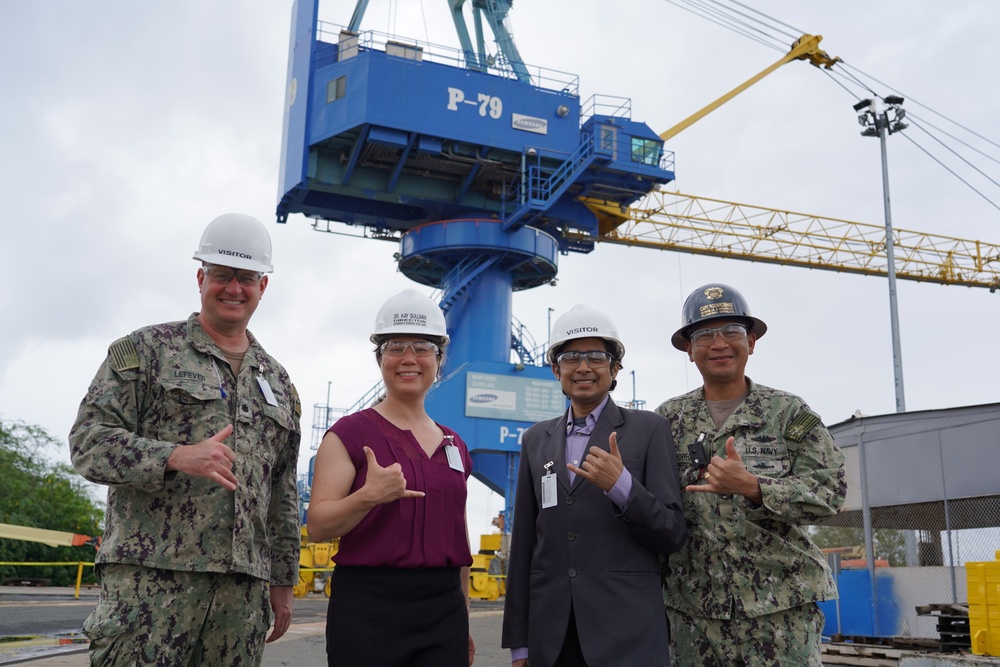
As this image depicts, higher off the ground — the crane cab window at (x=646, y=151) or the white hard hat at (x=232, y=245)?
the crane cab window at (x=646, y=151)

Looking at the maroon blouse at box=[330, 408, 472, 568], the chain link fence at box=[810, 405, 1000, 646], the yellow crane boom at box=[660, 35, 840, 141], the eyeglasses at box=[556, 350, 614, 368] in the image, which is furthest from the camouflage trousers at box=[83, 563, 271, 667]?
the yellow crane boom at box=[660, 35, 840, 141]

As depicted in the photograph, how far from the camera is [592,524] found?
12.3ft

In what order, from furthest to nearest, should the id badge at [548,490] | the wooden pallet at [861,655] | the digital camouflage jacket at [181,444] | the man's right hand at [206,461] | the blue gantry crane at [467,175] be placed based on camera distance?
1. the blue gantry crane at [467,175]
2. the wooden pallet at [861,655]
3. the id badge at [548,490]
4. the digital camouflage jacket at [181,444]
5. the man's right hand at [206,461]

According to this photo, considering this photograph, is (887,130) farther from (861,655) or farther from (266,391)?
(266,391)

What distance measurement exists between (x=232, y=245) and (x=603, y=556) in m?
2.11

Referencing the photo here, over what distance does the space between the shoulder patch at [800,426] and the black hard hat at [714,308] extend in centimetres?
54

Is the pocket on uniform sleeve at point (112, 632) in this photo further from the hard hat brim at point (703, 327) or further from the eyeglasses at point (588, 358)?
the hard hat brim at point (703, 327)

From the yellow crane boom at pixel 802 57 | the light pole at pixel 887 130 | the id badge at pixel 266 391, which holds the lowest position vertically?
the id badge at pixel 266 391

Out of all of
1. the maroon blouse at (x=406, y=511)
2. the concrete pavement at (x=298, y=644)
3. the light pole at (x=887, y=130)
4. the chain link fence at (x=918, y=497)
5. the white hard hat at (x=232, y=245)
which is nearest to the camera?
the maroon blouse at (x=406, y=511)

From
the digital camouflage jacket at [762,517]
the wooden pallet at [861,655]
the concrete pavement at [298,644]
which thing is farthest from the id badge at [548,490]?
the wooden pallet at [861,655]

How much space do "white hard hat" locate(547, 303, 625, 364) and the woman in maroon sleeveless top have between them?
2.07 feet

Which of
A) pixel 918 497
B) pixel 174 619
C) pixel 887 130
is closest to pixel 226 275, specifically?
pixel 174 619

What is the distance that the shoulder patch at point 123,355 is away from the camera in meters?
3.50

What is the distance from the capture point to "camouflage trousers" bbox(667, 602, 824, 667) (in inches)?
A: 143
